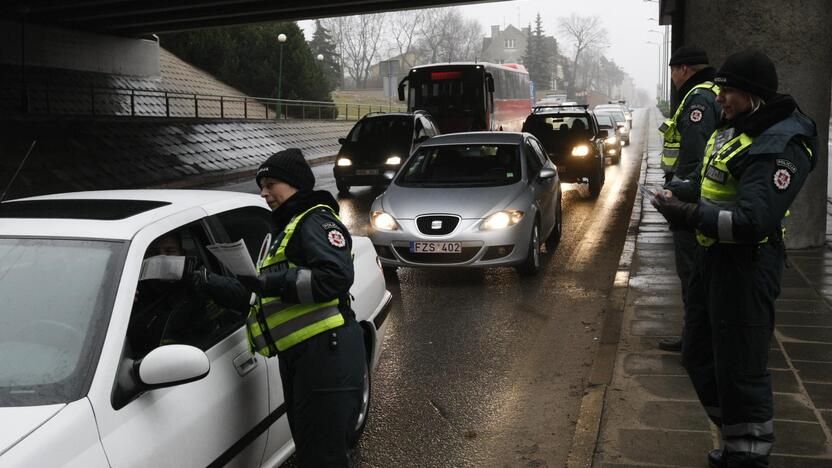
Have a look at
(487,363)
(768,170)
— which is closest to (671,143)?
(487,363)

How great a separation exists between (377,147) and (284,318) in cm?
1609

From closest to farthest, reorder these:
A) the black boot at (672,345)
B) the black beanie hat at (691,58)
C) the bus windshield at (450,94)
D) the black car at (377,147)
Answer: the black beanie hat at (691,58) < the black boot at (672,345) < the black car at (377,147) < the bus windshield at (450,94)

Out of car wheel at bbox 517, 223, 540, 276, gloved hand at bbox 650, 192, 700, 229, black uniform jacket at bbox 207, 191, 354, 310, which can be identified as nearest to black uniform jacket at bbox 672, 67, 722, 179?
gloved hand at bbox 650, 192, 700, 229

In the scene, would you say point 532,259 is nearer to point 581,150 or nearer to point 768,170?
point 768,170

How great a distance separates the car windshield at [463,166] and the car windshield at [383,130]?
8780mm

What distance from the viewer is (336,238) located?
3469 mm

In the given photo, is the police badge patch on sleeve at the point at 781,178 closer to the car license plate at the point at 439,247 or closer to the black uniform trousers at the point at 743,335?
the black uniform trousers at the point at 743,335

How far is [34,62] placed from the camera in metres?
32.8

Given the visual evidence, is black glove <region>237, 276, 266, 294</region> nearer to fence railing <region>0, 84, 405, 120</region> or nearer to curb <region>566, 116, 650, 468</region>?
curb <region>566, 116, 650, 468</region>

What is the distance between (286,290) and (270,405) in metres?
0.69

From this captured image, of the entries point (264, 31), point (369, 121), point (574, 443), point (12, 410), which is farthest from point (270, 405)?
point (264, 31)

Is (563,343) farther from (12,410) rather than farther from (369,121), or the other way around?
(369,121)

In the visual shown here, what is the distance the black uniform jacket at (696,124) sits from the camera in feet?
18.8

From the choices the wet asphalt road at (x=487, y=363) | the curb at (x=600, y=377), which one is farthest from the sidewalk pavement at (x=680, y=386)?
the wet asphalt road at (x=487, y=363)
